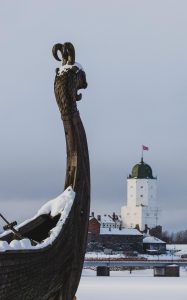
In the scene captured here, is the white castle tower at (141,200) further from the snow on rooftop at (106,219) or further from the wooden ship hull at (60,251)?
the wooden ship hull at (60,251)

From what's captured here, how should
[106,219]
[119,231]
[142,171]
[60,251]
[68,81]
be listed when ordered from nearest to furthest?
[60,251]
[68,81]
[119,231]
[106,219]
[142,171]

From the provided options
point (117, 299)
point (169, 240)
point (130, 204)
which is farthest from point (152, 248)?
point (117, 299)

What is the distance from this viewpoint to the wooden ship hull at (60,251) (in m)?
4.71

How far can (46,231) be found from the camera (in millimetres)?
6586

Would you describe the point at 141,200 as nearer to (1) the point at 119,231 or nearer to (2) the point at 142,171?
(2) the point at 142,171

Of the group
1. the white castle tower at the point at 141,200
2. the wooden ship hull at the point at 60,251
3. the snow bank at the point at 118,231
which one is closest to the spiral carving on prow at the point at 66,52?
the wooden ship hull at the point at 60,251

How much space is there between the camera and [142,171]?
89.7 meters

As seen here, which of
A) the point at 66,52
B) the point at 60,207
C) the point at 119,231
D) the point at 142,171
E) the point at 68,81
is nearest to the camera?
the point at 60,207

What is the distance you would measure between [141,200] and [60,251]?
271 feet

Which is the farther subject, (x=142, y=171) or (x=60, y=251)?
(x=142, y=171)

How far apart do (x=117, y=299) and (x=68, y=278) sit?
10.3m

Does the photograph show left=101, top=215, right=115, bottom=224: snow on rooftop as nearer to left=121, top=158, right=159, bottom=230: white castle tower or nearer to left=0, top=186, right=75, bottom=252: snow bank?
left=121, top=158, right=159, bottom=230: white castle tower

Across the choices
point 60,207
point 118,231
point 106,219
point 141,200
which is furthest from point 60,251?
point 141,200

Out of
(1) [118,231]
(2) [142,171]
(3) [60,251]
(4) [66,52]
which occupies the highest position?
(2) [142,171]
